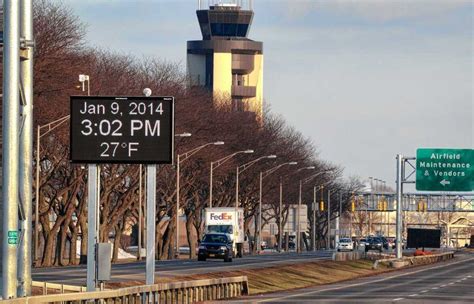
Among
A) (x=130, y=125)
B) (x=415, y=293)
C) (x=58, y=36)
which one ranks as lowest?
(x=415, y=293)

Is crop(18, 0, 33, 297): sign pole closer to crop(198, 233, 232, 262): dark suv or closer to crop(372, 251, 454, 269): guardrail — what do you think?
crop(198, 233, 232, 262): dark suv

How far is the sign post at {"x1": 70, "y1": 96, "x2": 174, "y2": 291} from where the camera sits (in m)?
34.9

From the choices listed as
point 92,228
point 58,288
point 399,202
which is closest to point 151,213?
point 92,228

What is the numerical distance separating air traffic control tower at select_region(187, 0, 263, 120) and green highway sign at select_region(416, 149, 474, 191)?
8344 cm

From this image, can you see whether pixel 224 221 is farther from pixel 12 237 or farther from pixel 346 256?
pixel 12 237

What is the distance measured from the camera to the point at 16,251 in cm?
2756

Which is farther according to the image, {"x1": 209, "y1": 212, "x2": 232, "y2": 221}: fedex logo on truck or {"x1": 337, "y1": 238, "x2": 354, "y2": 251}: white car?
{"x1": 337, "y1": 238, "x2": 354, "y2": 251}: white car

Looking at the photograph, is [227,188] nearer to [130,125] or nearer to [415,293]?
[415,293]

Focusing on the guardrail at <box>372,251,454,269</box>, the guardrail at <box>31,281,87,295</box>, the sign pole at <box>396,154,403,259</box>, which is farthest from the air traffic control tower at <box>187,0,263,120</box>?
the guardrail at <box>31,281,87,295</box>

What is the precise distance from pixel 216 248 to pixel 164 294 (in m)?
44.9

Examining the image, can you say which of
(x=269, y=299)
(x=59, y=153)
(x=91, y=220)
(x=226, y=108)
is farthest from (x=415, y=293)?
(x=226, y=108)

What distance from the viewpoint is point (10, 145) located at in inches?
1085

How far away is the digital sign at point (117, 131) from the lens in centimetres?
3491

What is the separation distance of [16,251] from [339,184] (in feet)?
493
